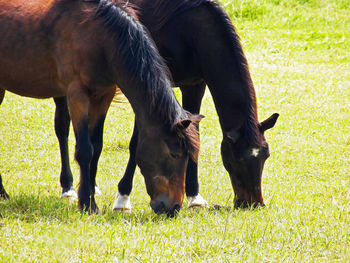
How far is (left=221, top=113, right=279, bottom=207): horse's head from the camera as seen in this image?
5363 millimetres

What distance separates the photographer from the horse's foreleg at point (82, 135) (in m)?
5.15

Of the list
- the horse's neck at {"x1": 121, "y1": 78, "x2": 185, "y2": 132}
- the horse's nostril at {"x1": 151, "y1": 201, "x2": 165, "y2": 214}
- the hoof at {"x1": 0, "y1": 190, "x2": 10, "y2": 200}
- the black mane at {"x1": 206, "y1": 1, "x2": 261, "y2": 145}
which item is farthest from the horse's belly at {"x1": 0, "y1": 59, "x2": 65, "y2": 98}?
the black mane at {"x1": 206, "y1": 1, "x2": 261, "y2": 145}

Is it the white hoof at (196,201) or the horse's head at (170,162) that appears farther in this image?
the white hoof at (196,201)

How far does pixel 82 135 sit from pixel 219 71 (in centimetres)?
136

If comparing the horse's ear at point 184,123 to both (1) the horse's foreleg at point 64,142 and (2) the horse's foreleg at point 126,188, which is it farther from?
(1) the horse's foreleg at point 64,142

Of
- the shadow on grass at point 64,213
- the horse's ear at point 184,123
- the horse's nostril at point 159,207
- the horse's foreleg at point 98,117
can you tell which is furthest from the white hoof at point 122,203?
the horse's ear at point 184,123

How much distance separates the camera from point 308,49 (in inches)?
559

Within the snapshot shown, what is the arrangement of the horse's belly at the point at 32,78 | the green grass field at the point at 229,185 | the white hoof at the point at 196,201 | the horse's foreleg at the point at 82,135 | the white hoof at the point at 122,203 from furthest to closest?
the white hoof at the point at 196,201 < the white hoof at the point at 122,203 < the horse's belly at the point at 32,78 < the horse's foreleg at the point at 82,135 < the green grass field at the point at 229,185

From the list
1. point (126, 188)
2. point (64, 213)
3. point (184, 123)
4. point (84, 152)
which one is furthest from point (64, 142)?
point (184, 123)

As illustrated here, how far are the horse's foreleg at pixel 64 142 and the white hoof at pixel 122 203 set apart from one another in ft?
2.34

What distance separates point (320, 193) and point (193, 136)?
2.31 meters

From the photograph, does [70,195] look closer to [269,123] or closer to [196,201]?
[196,201]

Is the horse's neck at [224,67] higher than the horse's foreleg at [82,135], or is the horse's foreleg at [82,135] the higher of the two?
the horse's neck at [224,67]

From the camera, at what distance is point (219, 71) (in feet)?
18.1
